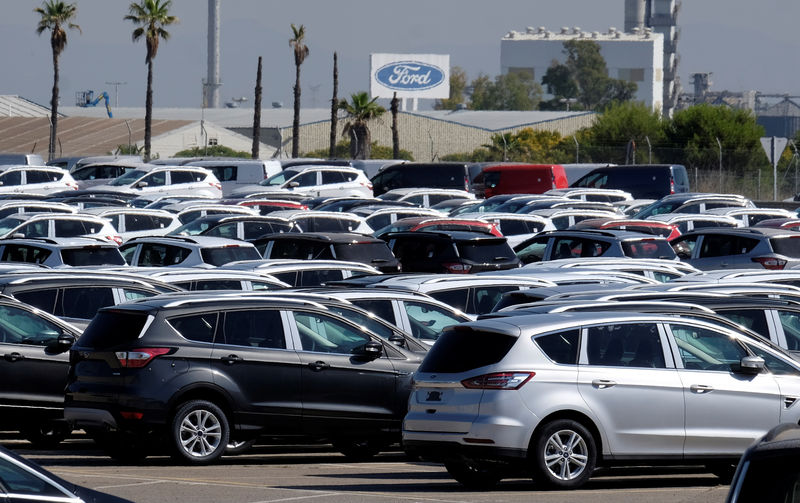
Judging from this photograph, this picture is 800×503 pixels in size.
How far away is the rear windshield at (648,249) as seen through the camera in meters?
23.8

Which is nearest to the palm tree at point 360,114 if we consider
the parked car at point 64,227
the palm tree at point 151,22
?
the palm tree at point 151,22

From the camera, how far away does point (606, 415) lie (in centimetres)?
1088

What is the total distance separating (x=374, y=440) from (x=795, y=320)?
170 inches

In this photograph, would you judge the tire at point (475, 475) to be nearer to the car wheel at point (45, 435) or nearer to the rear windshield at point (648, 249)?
the car wheel at point (45, 435)

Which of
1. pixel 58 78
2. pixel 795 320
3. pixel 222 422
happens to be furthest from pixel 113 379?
pixel 58 78

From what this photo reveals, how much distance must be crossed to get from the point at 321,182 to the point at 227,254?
82.0 feet

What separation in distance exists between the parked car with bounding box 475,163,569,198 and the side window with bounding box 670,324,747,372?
121ft

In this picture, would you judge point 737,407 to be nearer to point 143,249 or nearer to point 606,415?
point 606,415

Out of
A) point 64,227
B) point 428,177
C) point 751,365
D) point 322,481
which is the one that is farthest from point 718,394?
point 428,177

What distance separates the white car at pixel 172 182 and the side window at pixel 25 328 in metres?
29.2

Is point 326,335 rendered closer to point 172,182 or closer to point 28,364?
point 28,364

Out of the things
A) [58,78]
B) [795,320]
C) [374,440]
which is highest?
[58,78]

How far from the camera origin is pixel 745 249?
80.3ft

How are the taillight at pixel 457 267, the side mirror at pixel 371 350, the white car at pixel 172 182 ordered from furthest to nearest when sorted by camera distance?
1. the white car at pixel 172 182
2. the taillight at pixel 457 267
3. the side mirror at pixel 371 350
